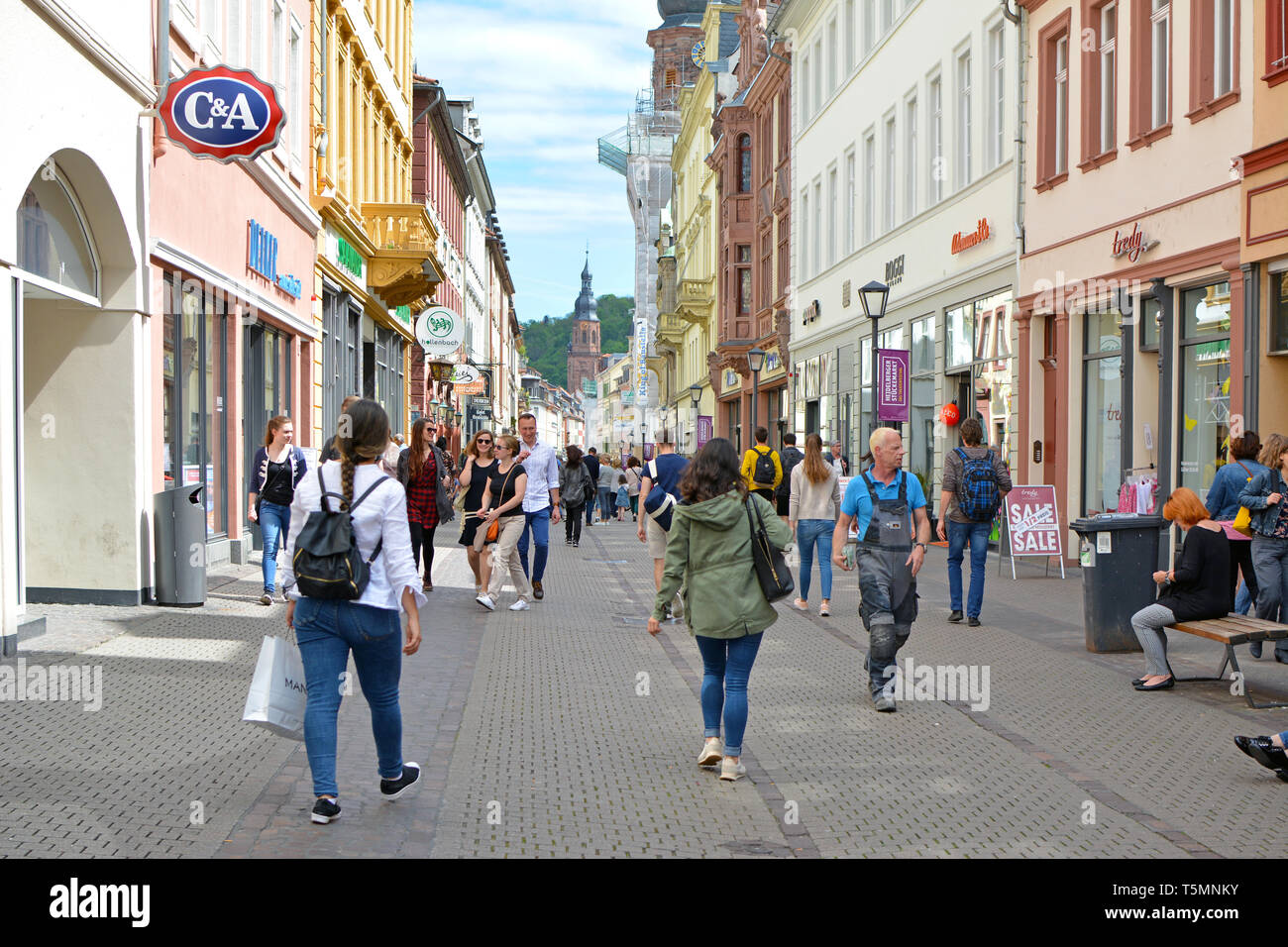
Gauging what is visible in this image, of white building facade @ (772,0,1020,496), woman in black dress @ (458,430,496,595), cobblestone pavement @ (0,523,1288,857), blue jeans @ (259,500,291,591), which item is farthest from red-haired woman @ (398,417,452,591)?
white building facade @ (772,0,1020,496)

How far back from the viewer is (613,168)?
331 feet

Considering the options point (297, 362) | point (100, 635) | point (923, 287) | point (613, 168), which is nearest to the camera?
point (100, 635)

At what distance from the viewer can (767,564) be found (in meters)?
6.72

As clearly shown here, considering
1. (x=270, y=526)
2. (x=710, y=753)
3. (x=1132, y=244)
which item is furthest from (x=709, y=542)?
(x=1132, y=244)

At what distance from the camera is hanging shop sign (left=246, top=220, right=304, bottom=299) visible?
694 inches

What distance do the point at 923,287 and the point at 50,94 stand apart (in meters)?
17.7

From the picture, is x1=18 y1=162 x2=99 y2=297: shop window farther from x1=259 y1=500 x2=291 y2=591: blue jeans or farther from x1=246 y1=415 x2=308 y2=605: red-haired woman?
x1=259 y1=500 x2=291 y2=591: blue jeans

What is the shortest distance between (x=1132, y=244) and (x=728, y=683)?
39.3ft

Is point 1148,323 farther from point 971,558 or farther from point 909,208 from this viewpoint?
point 909,208

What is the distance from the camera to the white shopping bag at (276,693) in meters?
5.64

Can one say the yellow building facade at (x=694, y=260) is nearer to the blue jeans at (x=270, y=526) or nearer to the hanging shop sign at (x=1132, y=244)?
the hanging shop sign at (x=1132, y=244)

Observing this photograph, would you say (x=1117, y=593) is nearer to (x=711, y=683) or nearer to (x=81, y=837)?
(x=711, y=683)
